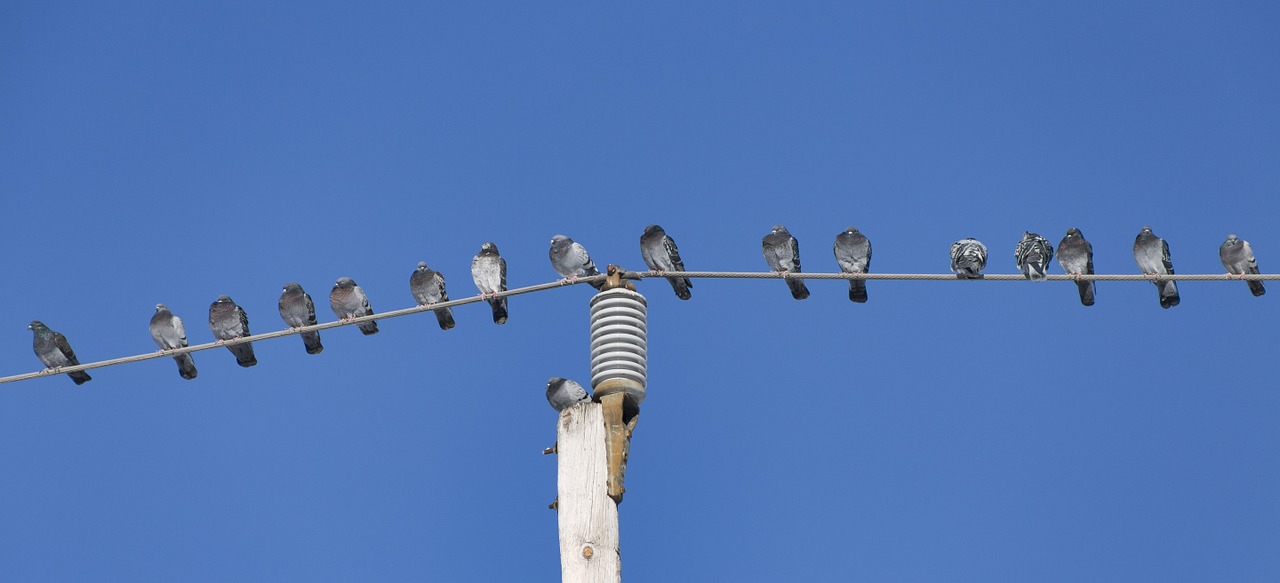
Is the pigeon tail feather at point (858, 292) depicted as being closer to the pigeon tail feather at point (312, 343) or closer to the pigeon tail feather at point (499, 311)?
the pigeon tail feather at point (499, 311)

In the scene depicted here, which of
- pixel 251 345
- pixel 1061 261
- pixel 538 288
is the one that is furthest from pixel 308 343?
pixel 1061 261

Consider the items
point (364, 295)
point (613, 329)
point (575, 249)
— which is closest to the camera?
point (613, 329)

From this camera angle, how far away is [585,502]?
9266 millimetres

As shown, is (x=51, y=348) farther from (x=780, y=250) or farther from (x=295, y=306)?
(x=780, y=250)

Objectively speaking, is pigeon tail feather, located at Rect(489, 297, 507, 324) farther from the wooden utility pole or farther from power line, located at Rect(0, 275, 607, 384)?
the wooden utility pole

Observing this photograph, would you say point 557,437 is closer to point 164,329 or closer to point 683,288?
point 683,288

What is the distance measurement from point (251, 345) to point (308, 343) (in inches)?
22.3

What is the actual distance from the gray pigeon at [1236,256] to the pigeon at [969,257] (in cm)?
314

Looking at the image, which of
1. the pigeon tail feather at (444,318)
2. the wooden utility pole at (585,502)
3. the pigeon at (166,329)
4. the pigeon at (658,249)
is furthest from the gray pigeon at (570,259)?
the wooden utility pole at (585,502)

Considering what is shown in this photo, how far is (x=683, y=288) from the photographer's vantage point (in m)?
15.5

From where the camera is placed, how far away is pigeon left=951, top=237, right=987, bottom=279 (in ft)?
53.1

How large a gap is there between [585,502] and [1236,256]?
10.9m

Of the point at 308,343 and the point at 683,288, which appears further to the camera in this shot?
the point at 308,343

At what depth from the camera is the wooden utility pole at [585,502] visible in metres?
9.07
